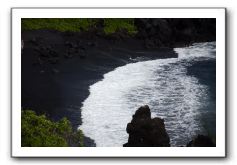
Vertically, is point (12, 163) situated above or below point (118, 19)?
below

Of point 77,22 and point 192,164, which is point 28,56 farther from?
point 192,164

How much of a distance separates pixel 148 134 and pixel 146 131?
0.14 feet

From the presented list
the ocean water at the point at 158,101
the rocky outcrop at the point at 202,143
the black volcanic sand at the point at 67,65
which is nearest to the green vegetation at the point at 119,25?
the black volcanic sand at the point at 67,65

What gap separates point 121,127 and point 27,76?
48.7 inches

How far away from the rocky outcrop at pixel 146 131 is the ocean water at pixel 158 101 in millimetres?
69

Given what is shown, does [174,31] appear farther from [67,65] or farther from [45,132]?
[45,132]

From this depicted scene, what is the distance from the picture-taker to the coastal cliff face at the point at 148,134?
29.0 feet

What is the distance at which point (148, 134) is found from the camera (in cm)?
891

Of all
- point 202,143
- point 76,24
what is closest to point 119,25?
point 76,24

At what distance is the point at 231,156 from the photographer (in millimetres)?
8844

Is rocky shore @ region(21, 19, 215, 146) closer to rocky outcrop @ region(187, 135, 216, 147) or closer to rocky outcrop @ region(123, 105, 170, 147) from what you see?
rocky outcrop @ region(123, 105, 170, 147)

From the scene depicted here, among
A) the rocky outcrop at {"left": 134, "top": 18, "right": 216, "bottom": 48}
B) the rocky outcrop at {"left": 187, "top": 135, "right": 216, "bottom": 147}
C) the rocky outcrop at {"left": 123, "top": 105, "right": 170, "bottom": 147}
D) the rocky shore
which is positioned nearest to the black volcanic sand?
the rocky shore

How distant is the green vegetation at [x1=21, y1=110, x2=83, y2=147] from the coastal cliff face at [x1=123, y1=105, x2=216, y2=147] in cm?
60

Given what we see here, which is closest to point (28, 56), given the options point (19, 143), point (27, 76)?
point (27, 76)
